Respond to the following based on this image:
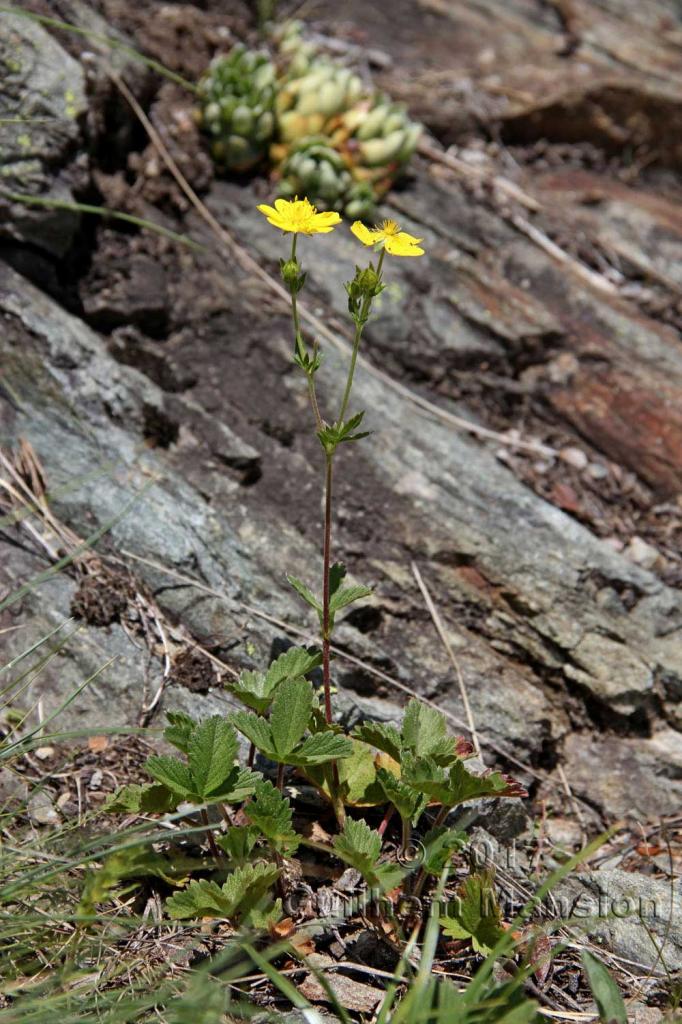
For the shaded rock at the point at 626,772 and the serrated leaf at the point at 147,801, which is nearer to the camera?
the serrated leaf at the point at 147,801

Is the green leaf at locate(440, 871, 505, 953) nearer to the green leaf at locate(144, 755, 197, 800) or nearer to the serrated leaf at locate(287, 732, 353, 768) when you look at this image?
the serrated leaf at locate(287, 732, 353, 768)

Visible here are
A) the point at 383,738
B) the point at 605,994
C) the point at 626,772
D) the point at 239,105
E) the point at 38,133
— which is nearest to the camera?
the point at 605,994

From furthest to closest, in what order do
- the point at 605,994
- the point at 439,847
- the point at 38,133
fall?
1. the point at 38,133
2. the point at 439,847
3. the point at 605,994

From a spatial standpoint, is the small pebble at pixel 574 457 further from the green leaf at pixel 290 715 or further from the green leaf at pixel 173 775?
the green leaf at pixel 173 775

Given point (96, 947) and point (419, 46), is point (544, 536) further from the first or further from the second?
point (419, 46)

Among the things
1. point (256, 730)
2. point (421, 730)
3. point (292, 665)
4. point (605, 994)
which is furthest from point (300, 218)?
point (605, 994)

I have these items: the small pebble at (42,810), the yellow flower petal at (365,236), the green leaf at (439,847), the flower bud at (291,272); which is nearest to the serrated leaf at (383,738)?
the green leaf at (439,847)

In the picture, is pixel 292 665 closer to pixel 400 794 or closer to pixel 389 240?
pixel 400 794
